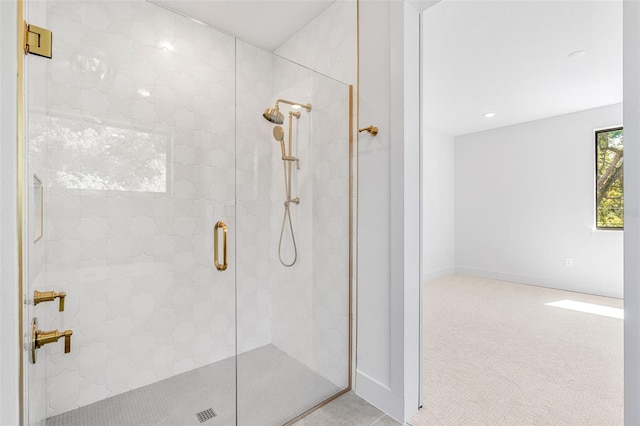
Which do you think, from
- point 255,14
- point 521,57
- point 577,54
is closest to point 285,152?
point 255,14

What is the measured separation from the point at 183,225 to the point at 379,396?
1.45 meters

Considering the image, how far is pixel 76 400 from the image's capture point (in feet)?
5.06

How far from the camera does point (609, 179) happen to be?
4.09 metres

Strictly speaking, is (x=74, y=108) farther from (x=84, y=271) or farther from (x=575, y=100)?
(x=575, y=100)

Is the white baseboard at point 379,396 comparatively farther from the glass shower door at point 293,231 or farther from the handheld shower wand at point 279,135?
the handheld shower wand at point 279,135

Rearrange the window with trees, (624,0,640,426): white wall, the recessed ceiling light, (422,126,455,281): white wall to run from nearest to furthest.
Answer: (624,0,640,426): white wall
the recessed ceiling light
the window with trees
(422,126,455,281): white wall

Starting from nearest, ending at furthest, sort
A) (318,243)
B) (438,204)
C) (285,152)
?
(285,152)
(318,243)
(438,204)

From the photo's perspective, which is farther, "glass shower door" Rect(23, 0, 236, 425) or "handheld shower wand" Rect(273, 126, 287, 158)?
"handheld shower wand" Rect(273, 126, 287, 158)

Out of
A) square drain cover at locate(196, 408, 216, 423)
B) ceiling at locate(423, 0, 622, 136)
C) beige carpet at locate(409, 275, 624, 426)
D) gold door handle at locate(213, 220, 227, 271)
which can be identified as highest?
ceiling at locate(423, 0, 622, 136)

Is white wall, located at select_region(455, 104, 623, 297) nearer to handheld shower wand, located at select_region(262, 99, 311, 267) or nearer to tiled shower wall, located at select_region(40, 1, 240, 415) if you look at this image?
handheld shower wand, located at select_region(262, 99, 311, 267)

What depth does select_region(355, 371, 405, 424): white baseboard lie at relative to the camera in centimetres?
163

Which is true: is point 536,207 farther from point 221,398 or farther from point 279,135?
point 221,398

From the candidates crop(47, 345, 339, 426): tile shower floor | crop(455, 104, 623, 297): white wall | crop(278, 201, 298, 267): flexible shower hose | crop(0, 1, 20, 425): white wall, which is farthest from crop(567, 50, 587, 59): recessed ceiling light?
crop(0, 1, 20, 425): white wall

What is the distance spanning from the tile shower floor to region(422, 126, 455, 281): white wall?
3612 mm
